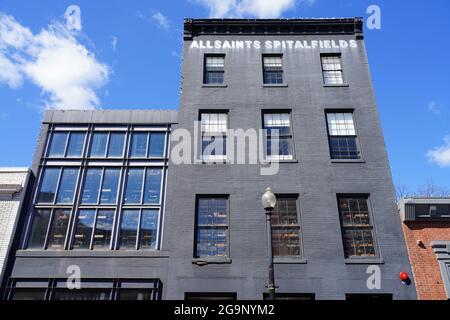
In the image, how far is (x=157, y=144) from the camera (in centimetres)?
1550

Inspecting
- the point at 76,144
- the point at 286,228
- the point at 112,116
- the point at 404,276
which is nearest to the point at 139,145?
the point at 112,116

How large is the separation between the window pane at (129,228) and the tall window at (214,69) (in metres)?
7.49

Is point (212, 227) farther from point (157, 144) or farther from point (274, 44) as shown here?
point (274, 44)

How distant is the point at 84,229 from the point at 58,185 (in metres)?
2.34

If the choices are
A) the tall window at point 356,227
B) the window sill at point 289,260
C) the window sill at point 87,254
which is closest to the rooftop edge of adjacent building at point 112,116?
the window sill at point 87,254

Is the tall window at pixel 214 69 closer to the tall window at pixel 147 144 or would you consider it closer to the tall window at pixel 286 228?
the tall window at pixel 147 144

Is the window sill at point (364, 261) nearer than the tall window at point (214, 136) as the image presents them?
Yes

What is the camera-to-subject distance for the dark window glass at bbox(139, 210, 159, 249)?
1366 centimetres

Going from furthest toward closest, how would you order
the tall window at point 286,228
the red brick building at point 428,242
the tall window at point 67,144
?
the tall window at point 67,144, the tall window at point 286,228, the red brick building at point 428,242

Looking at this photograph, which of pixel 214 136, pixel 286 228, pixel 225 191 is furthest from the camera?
pixel 214 136

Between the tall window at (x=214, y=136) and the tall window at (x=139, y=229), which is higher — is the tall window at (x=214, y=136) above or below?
above

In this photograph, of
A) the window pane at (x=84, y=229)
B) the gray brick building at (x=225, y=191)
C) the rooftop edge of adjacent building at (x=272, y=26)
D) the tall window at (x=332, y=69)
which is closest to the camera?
the gray brick building at (x=225, y=191)

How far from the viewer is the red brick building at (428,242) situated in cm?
1260
